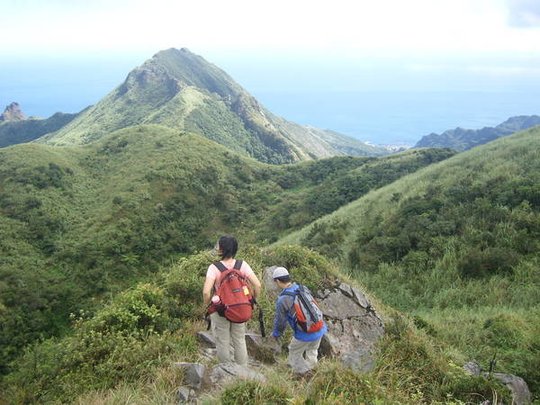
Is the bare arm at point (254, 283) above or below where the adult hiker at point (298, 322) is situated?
Result: above

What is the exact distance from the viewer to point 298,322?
605cm

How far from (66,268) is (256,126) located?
3399 inches

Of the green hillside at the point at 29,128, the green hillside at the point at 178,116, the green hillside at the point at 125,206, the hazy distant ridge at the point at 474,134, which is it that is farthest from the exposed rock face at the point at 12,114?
the hazy distant ridge at the point at 474,134

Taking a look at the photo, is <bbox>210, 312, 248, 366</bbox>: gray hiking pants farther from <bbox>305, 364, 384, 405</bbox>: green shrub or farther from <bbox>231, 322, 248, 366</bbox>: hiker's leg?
<bbox>305, 364, 384, 405</bbox>: green shrub

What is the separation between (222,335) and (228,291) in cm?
76

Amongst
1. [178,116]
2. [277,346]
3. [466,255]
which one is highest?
[178,116]

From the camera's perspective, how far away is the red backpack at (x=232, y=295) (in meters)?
5.73

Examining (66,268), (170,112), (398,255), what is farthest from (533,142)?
(170,112)

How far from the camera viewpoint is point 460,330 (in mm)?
9234

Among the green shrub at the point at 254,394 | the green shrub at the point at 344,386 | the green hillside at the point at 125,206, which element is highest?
the green shrub at the point at 254,394

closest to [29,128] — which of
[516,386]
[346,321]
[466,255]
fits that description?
[466,255]

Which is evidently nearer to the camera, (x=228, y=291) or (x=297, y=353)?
(x=228, y=291)

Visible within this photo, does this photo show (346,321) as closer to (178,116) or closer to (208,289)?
(208,289)

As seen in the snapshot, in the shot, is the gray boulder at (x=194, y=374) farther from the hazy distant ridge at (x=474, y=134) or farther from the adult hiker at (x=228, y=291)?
the hazy distant ridge at (x=474, y=134)
